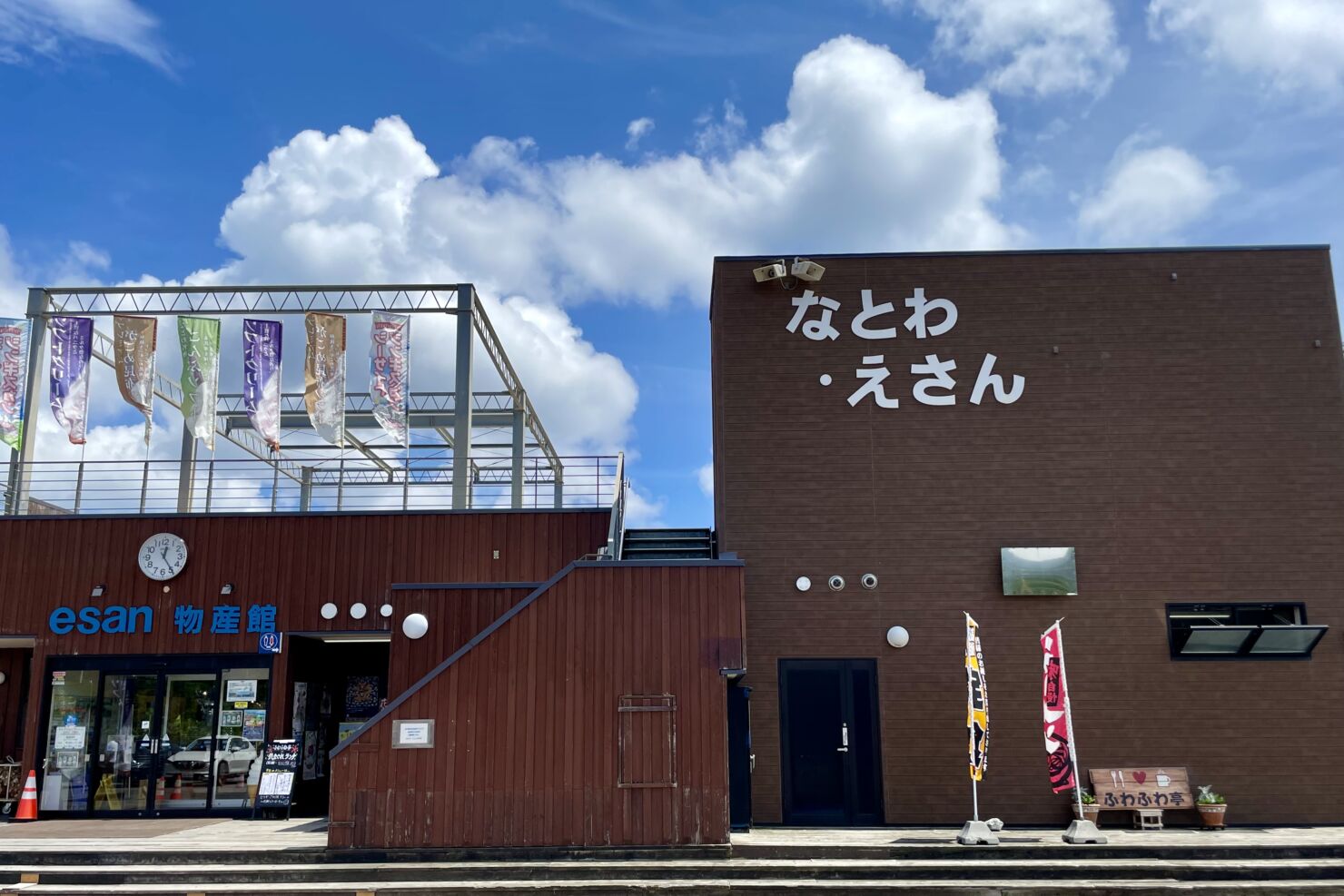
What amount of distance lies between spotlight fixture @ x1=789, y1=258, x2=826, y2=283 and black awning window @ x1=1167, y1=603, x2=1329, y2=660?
658 centimetres

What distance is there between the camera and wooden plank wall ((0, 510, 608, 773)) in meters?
15.5

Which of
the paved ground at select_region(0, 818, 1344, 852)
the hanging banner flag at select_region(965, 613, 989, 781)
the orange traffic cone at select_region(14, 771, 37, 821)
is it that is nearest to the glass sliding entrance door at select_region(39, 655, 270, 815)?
the orange traffic cone at select_region(14, 771, 37, 821)

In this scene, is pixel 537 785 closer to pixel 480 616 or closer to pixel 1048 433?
pixel 480 616

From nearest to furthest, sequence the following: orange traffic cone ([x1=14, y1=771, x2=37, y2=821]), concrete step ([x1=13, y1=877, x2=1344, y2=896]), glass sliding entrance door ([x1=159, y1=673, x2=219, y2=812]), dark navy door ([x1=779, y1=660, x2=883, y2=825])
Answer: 1. concrete step ([x1=13, y1=877, x2=1344, y2=896])
2. dark navy door ([x1=779, y1=660, x2=883, y2=825])
3. orange traffic cone ([x1=14, y1=771, x2=37, y2=821])
4. glass sliding entrance door ([x1=159, y1=673, x2=219, y2=812])

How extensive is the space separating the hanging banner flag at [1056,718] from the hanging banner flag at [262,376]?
12967 mm

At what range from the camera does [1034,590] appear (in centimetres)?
1396

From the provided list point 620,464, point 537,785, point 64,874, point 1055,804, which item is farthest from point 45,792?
point 1055,804

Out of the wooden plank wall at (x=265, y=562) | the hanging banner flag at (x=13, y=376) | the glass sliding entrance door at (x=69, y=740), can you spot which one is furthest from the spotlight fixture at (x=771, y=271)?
the hanging banner flag at (x=13, y=376)

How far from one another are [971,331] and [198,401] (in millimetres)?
12994

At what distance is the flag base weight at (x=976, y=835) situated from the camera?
38.4ft

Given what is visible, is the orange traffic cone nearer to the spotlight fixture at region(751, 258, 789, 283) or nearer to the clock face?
the clock face

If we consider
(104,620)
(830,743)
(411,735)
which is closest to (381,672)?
(104,620)

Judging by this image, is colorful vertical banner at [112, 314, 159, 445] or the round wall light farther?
colorful vertical banner at [112, 314, 159, 445]

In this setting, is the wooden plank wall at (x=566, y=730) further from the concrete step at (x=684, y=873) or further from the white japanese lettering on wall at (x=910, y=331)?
the white japanese lettering on wall at (x=910, y=331)
